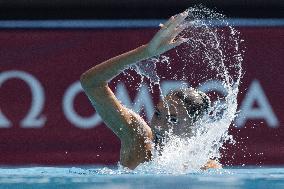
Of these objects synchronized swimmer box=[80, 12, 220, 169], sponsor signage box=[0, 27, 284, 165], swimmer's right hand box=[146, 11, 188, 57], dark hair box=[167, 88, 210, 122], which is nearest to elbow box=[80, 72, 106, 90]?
synchronized swimmer box=[80, 12, 220, 169]

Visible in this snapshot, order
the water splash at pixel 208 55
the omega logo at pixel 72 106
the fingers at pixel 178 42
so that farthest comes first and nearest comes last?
the omega logo at pixel 72 106 → the water splash at pixel 208 55 → the fingers at pixel 178 42

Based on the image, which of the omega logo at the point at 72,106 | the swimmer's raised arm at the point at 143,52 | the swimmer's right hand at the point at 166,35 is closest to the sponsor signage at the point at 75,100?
the omega logo at the point at 72,106

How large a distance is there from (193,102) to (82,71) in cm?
229

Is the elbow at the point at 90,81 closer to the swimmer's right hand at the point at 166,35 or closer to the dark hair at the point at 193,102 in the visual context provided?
the dark hair at the point at 193,102

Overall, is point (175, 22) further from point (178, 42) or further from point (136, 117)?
point (136, 117)

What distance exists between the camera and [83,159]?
548 cm

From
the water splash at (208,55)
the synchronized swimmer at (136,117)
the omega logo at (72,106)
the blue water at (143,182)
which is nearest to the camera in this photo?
the blue water at (143,182)

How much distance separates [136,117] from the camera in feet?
11.6

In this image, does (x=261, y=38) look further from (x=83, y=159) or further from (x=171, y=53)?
(x=83, y=159)

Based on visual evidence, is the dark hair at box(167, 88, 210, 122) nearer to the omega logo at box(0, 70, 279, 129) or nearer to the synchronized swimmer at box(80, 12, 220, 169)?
the synchronized swimmer at box(80, 12, 220, 169)

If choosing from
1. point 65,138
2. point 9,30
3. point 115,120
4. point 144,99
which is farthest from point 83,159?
point 115,120

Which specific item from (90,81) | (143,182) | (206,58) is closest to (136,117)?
(90,81)

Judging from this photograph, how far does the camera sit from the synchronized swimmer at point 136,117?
129 inches

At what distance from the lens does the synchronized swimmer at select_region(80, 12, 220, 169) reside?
327 centimetres
